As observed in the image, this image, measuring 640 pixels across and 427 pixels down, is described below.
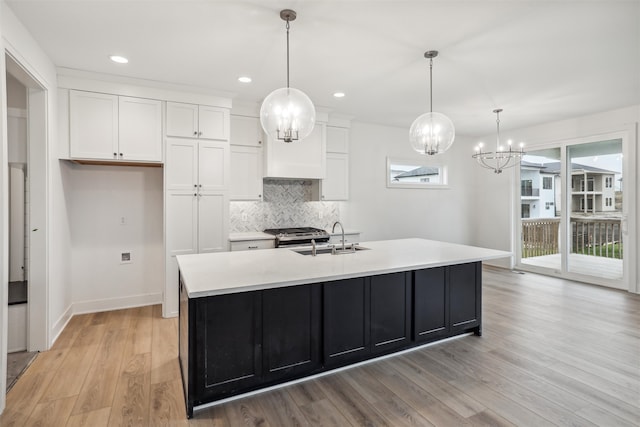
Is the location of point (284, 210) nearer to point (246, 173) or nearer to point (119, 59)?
point (246, 173)

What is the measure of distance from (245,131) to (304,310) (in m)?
2.90

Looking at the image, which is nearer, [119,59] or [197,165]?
[119,59]

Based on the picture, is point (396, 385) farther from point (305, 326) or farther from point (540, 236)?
point (540, 236)

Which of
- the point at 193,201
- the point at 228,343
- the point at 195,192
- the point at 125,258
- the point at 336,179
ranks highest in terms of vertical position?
the point at 336,179

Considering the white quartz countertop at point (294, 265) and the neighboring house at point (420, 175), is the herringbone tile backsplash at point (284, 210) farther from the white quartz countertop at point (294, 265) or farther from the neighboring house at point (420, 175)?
the white quartz countertop at point (294, 265)

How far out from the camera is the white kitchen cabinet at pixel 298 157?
446 cm

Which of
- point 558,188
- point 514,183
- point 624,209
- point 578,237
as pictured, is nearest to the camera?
point 624,209

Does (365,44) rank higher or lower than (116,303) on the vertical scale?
higher

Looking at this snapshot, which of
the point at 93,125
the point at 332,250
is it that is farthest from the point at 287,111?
the point at 93,125

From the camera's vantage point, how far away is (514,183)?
6.20 metres

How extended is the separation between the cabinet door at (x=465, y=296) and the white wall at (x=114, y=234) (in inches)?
135

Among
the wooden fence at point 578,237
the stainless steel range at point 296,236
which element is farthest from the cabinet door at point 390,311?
the wooden fence at point 578,237

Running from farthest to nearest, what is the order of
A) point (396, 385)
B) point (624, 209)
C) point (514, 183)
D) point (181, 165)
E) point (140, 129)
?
1. point (514, 183)
2. point (624, 209)
3. point (181, 165)
4. point (140, 129)
5. point (396, 385)

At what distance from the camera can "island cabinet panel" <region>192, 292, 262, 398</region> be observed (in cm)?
202
